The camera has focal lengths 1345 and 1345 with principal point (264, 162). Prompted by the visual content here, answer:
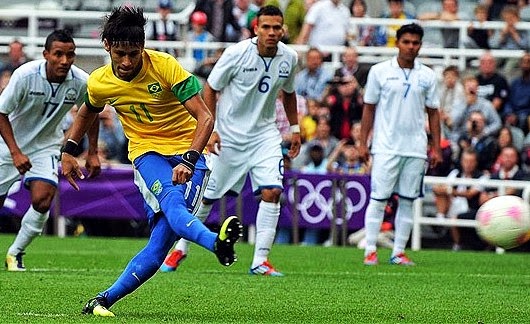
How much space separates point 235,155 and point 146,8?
14.2m

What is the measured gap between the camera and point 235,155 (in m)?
13.9

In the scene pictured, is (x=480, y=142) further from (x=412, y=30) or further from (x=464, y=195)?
(x=412, y=30)

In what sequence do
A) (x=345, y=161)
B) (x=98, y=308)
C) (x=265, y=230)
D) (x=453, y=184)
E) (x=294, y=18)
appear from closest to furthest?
(x=98, y=308)
(x=265, y=230)
(x=453, y=184)
(x=345, y=161)
(x=294, y=18)

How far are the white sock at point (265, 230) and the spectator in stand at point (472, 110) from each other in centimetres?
851

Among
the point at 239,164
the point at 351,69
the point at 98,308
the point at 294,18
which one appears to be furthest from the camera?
the point at 294,18

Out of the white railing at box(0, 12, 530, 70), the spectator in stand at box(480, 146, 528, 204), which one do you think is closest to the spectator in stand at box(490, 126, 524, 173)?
the spectator in stand at box(480, 146, 528, 204)

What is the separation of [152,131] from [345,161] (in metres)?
11.7

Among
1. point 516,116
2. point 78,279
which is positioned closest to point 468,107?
point 516,116

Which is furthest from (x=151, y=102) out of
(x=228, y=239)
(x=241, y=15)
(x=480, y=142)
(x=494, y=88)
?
(x=241, y=15)

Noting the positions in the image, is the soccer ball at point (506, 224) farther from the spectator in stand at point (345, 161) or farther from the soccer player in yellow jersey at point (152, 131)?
the spectator in stand at point (345, 161)

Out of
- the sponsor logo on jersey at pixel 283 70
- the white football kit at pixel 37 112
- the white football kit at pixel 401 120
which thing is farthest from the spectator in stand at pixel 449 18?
the white football kit at pixel 37 112

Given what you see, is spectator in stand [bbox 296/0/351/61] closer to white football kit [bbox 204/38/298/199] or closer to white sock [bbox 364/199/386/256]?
white sock [bbox 364/199/386/256]

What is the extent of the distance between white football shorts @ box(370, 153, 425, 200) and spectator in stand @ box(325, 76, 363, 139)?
6.41m

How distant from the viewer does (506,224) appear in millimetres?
10359
